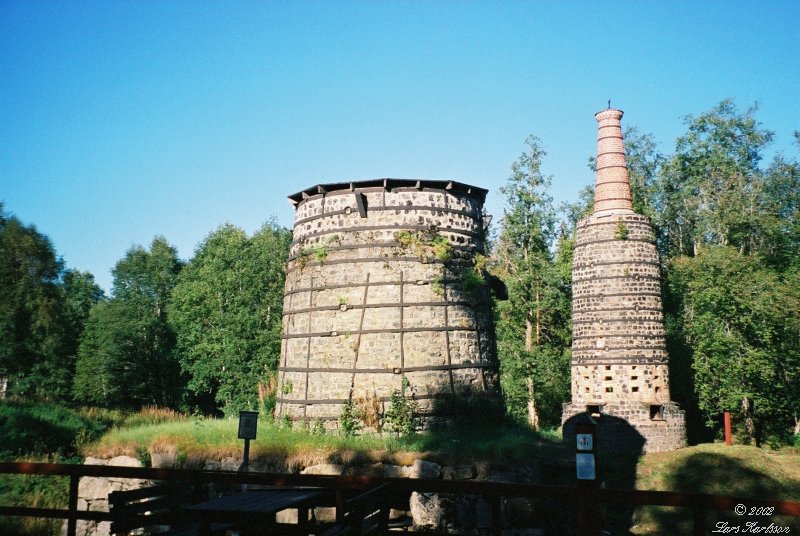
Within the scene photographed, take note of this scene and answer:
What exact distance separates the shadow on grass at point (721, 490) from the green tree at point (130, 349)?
28.4 meters

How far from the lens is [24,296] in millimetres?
27969

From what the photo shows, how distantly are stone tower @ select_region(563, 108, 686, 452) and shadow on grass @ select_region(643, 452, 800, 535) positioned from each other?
2.13 m

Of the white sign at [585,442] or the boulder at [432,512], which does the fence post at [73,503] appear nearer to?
the white sign at [585,442]

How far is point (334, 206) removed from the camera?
17.4 meters

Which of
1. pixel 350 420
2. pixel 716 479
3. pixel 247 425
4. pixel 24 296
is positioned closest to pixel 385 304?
pixel 350 420

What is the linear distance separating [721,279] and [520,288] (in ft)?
31.1

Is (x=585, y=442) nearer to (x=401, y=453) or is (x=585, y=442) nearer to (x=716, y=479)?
(x=401, y=453)

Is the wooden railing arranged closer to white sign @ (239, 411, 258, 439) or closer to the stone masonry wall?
white sign @ (239, 411, 258, 439)

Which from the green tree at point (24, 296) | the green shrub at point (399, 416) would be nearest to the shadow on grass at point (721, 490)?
the green shrub at point (399, 416)

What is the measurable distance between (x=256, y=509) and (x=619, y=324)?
715 inches

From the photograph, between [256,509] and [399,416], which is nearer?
[256,509]

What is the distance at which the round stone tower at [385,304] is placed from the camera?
16.0m

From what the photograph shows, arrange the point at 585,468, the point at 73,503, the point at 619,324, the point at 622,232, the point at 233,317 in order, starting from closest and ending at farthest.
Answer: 1. the point at 585,468
2. the point at 73,503
3. the point at 619,324
4. the point at 622,232
5. the point at 233,317
